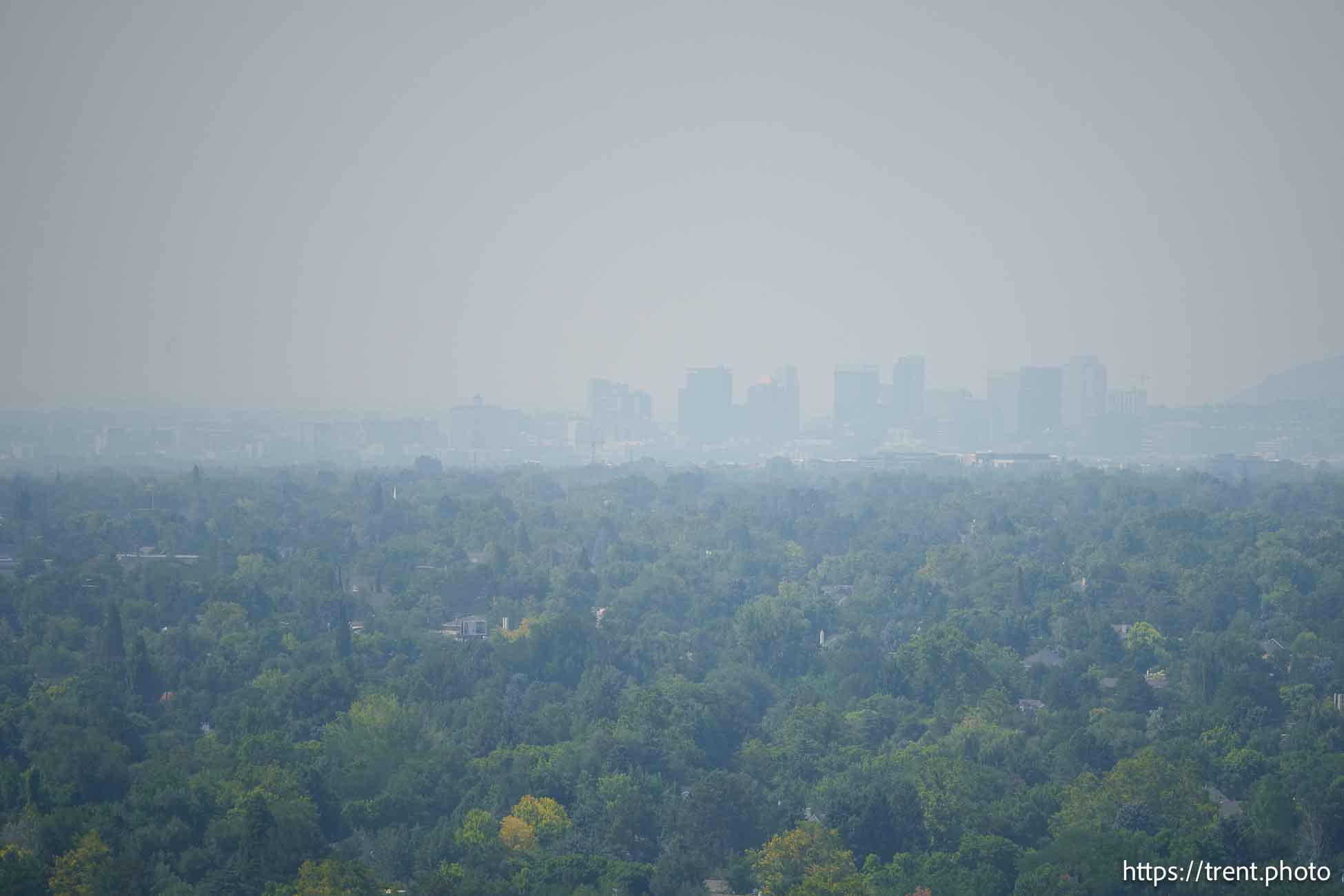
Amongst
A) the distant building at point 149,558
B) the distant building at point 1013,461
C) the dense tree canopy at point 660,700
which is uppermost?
the distant building at point 1013,461

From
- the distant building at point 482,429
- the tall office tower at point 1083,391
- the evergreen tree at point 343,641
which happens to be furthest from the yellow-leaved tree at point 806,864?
the tall office tower at point 1083,391

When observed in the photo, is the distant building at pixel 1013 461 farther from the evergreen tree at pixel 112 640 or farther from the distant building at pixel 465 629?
the evergreen tree at pixel 112 640

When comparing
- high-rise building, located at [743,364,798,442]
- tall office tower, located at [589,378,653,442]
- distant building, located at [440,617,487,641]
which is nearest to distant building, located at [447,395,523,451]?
tall office tower, located at [589,378,653,442]

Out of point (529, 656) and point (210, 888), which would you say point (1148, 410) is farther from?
point (210, 888)

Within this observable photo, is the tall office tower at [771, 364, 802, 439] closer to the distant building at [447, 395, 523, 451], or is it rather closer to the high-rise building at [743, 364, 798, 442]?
the high-rise building at [743, 364, 798, 442]

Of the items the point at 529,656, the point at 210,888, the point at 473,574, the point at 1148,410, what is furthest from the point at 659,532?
the point at 1148,410
